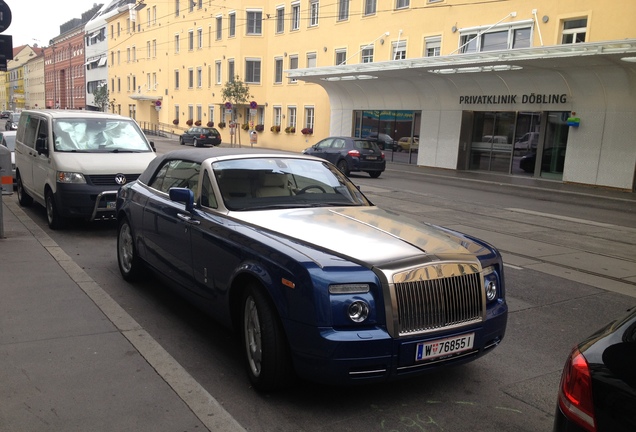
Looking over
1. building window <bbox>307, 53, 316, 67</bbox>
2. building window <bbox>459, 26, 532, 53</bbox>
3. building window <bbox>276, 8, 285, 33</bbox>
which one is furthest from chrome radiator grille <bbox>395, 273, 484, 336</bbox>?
building window <bbox>276, 8, 285, 33</bbox>

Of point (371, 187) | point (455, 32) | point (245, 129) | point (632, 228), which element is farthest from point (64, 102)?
point (632, 228)

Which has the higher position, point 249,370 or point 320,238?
point 320,238

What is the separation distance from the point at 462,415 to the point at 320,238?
4.86ft

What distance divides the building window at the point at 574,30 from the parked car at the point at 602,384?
23.8 m

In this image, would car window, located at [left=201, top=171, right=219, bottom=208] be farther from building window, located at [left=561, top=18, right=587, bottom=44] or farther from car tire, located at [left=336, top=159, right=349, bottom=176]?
building window, located at [left=561, top=18, right=587, bottom=44]

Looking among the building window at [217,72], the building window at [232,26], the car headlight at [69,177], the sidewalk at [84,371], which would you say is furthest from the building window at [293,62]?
the sidewalk at [84,371]

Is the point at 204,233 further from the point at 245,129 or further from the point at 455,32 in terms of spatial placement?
the point at 245,129

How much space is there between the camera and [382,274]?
3.64 metres

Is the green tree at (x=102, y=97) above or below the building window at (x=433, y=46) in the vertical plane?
below

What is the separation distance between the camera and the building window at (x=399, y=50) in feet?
105

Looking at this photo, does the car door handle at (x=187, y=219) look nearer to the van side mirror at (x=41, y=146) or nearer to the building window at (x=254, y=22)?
the van side mirror at (x=41, y=146)

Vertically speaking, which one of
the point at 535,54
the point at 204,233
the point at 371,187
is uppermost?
the point at 535,54

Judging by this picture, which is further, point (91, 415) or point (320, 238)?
point (320, 238)

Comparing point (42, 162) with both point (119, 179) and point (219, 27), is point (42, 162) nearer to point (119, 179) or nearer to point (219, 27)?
point (119, 179)
